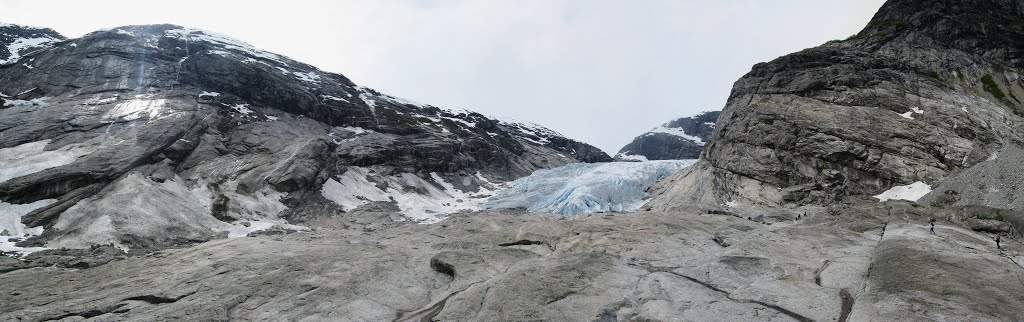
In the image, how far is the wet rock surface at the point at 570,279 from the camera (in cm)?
977

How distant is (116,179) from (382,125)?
Answer: 41.9 meters

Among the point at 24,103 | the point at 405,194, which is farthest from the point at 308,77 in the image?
the point at 405,194

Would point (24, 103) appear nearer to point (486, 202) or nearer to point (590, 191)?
point (486, 202)

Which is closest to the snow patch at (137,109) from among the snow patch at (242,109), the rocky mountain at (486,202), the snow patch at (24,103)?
the rocky mountain at (486,202)

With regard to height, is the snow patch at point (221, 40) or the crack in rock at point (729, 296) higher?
the snow patch at point (221, 40)

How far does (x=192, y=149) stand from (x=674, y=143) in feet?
538

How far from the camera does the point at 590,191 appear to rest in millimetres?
59562

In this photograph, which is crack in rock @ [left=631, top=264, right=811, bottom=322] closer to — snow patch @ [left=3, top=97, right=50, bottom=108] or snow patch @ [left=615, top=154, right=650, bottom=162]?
snow patch @ [left=3, top=97, right=50, bottom=108]

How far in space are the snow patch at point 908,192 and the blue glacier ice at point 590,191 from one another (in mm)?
25086

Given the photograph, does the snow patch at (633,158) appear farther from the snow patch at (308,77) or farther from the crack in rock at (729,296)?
the crack in rock at (729,296)

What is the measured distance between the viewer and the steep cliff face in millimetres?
37688

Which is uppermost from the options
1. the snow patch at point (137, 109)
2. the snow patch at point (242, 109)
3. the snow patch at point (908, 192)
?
the snow patch at point (242, 109)

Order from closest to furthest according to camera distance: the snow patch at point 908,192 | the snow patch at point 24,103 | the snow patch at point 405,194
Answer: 1. the snow patch at point 908,192
2. the snow patch at point 24,103
3. the snow patch at point 405,194

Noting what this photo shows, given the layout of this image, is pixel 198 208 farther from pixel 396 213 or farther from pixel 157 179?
pixel 396 213
